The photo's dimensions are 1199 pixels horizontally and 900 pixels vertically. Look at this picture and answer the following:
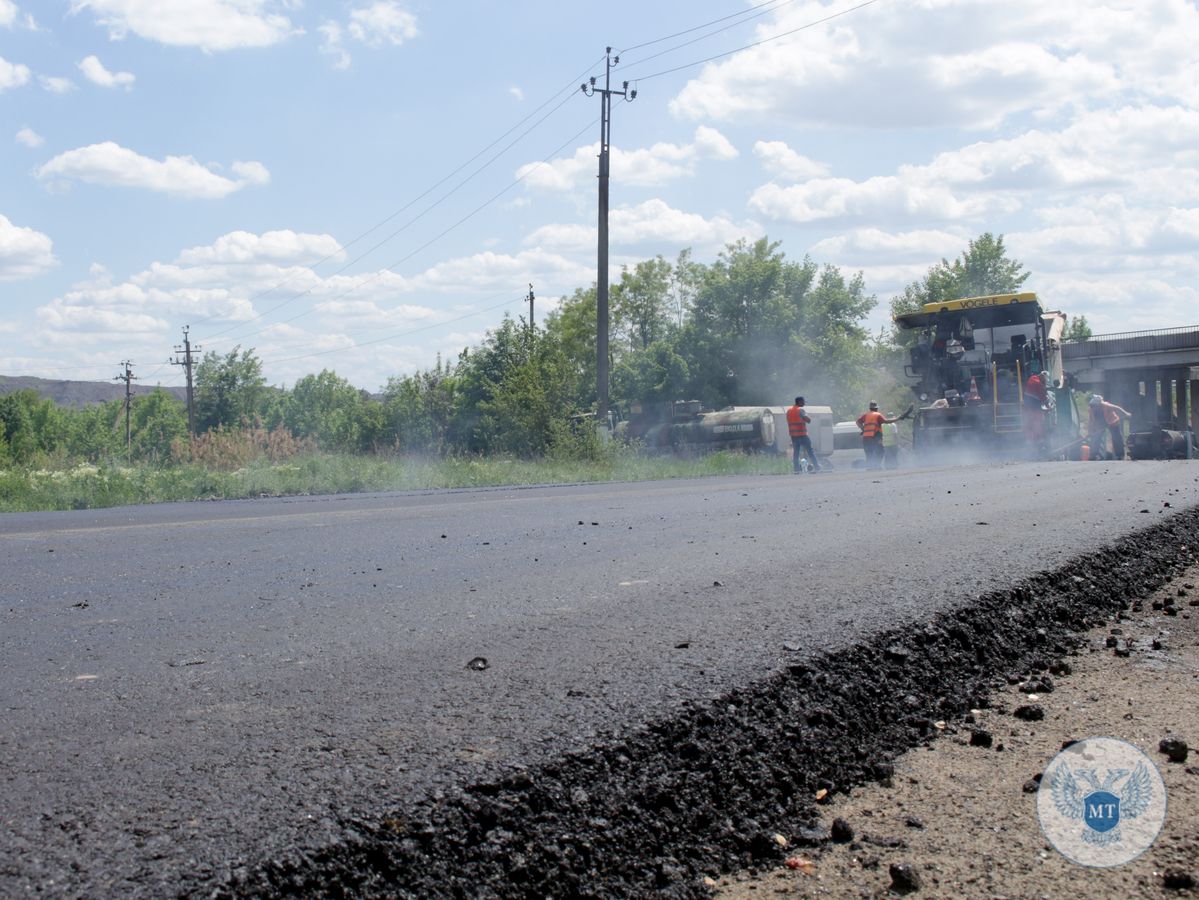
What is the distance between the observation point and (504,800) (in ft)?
9.24

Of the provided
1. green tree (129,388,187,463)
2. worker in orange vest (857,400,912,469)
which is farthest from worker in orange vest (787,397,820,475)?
green tree (129,388,187,463)

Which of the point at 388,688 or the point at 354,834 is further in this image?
the point at 388,688

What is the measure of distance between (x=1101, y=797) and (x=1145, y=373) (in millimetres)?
33683

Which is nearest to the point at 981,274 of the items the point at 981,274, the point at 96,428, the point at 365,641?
the point at 981,274

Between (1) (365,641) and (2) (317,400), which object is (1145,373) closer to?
(1) (365,641)

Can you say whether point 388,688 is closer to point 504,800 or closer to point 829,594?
point 504,800

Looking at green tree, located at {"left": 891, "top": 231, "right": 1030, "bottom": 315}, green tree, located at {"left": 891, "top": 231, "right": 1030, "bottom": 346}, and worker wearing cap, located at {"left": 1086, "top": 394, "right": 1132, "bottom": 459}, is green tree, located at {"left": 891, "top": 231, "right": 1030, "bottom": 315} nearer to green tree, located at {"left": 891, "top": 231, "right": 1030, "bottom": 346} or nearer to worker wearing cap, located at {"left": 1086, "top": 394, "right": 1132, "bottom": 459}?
green tree, located at {"left": 891, "top": 231, "right": 1030, "bottom": 346}

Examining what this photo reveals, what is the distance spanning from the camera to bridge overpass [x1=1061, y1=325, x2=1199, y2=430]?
32.5m

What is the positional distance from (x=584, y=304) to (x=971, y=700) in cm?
6645

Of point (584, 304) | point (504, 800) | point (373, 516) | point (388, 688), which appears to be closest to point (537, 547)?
point (373, 516)

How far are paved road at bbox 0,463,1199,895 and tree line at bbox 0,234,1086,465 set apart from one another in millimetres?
17775
